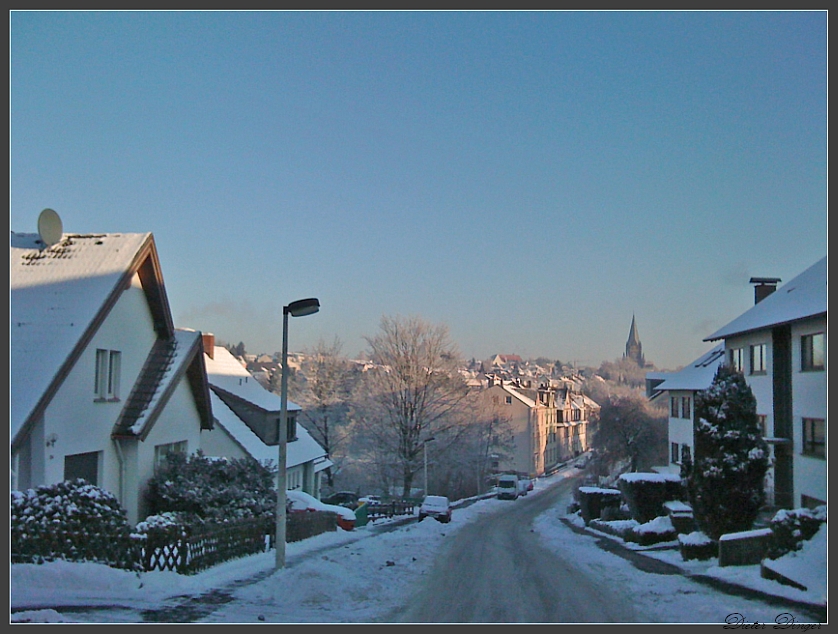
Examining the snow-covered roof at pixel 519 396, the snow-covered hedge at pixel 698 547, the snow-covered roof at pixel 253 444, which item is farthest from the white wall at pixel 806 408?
the snow-covered roof at pixel 519 396

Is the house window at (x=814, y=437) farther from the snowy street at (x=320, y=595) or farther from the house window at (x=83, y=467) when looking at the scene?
the house window at (x=83, y=467)

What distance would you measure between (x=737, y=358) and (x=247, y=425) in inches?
703

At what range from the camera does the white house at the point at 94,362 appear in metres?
10.4

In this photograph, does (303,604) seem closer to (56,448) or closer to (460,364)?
(56,448)

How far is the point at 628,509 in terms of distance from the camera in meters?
20.2

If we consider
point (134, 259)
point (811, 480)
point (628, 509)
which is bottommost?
point (628, 509)

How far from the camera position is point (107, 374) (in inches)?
486

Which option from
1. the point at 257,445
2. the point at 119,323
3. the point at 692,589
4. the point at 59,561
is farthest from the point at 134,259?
the point at 257,445

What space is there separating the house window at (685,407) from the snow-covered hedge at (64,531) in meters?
13.1

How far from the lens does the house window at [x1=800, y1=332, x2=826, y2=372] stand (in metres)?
10.6

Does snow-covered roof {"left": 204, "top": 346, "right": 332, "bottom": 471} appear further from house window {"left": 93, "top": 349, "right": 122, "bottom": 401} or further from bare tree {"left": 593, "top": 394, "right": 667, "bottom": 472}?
bare tree {"left": 593, "top": 394, "right": 667, "bottom": 472}

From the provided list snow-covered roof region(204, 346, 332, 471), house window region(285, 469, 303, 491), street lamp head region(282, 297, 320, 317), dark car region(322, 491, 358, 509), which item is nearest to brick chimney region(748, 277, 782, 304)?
street lamp head region(282, 297, 320, 317)

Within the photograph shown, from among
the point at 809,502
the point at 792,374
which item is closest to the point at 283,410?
the point at 809,502

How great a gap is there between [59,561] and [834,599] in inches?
349
